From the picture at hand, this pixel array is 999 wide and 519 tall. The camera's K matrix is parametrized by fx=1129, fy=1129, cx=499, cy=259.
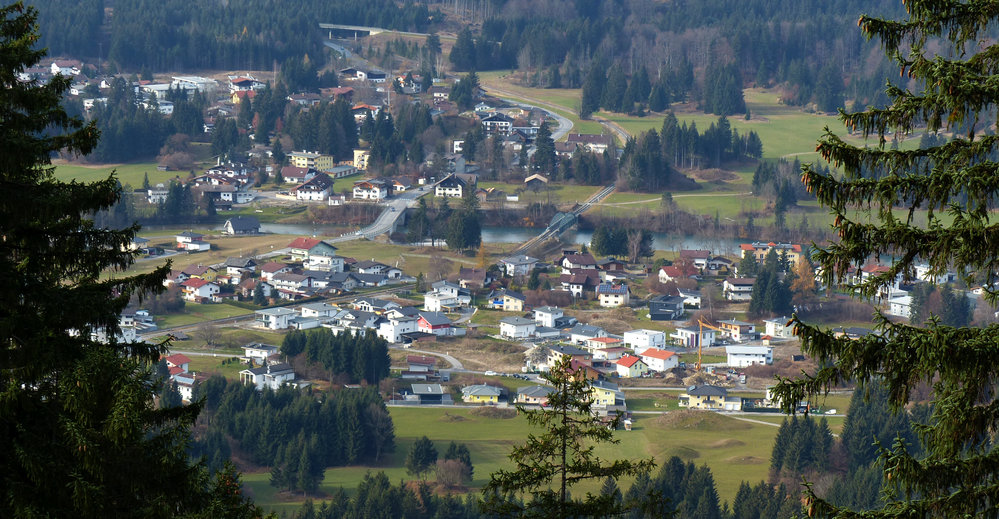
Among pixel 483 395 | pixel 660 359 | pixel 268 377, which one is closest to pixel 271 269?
pixel 268 377

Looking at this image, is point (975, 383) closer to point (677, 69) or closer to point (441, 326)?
point (441, 326)

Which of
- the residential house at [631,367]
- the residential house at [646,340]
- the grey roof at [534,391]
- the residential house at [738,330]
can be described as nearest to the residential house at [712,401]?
the residential house at [631,367]

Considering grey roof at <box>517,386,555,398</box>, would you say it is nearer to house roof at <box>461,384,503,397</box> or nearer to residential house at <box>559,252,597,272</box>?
house roof at <box>461,384,503,397</box>

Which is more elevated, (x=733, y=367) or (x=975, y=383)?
(x=975, y=383)

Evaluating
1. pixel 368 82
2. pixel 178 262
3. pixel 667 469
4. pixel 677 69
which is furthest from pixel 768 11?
pixel 667 469

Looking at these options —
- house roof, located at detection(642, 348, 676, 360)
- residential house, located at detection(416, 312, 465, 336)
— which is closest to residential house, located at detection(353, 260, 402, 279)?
residential house, located at detection(416, 312, 465, 336)

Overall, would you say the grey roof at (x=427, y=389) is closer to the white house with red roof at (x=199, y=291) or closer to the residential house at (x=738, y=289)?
the white house with red roof at (x=199, y=291)
